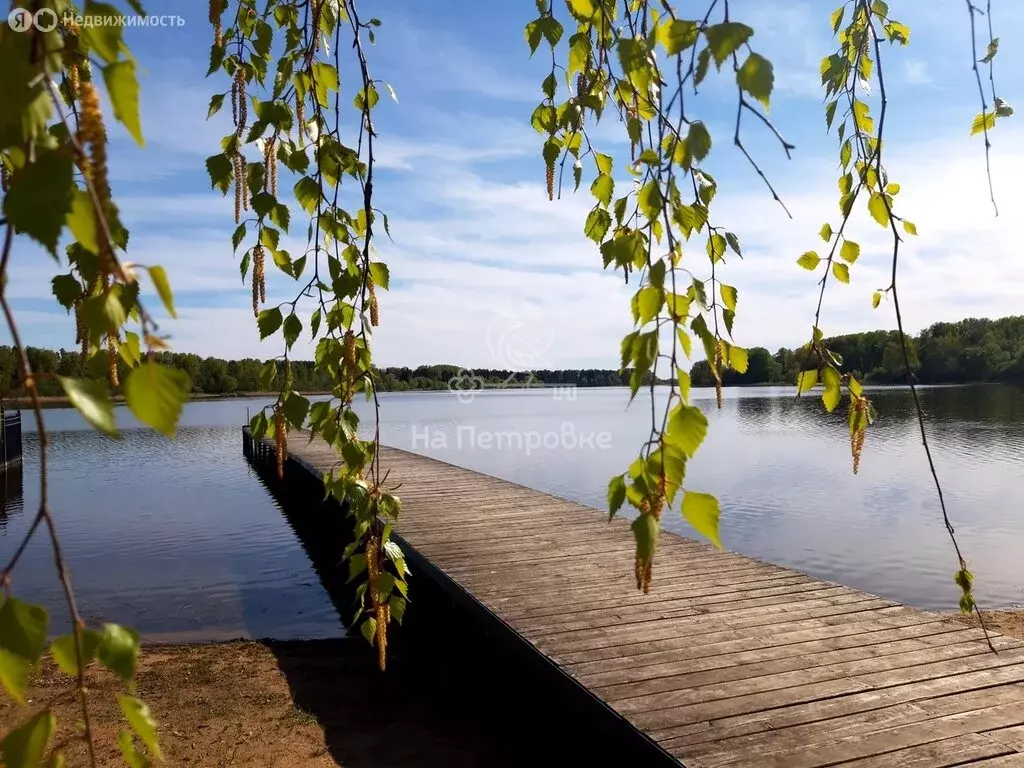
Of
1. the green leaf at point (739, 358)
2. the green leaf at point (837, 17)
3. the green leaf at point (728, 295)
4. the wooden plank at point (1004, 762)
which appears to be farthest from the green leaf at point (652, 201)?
the wooden plank at point (1004, 762)

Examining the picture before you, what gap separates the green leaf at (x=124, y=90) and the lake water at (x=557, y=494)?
0.60 m

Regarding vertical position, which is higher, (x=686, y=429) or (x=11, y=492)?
(x=686, y=429)

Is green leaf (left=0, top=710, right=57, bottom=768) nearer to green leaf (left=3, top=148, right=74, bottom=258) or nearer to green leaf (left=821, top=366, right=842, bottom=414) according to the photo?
green leaf (left=3, top=148, right=74, bottom=258)

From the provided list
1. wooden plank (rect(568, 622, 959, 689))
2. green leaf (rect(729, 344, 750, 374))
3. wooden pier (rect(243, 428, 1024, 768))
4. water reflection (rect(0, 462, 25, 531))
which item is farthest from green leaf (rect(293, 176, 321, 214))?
water reflection (rect(0, 462, 25, 531))

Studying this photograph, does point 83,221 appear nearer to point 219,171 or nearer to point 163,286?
point 163,286

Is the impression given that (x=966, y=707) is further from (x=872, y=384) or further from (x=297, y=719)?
(x=872, y=384)

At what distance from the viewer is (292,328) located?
175 cm

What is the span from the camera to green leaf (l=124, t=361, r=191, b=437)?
70cm

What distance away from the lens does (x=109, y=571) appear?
1364 cm

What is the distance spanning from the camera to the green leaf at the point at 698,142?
3.51ft

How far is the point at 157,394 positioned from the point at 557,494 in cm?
1940

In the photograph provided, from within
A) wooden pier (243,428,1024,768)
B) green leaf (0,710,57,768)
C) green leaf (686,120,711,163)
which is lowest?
wooden pier (243,428,1024,768)

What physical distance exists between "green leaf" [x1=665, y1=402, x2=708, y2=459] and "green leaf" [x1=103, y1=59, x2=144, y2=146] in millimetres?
751

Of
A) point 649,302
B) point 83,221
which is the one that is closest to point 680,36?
point 649,302
